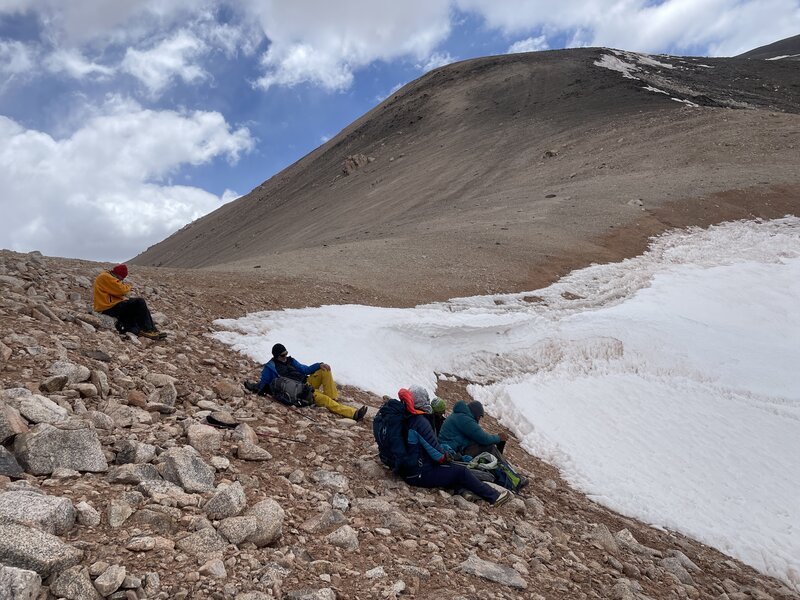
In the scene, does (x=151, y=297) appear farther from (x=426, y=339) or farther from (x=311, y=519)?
(x=311, y=519)

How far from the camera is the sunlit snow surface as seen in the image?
8.67m

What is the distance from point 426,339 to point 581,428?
416 cm

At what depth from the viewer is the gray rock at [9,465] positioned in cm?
406

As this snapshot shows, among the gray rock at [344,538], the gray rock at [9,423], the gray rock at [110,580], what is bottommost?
the gray rock at [344,538]

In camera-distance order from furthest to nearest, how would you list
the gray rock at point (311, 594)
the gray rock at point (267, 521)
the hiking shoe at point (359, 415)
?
the hiking shoe at point (359, 415), the gray rock at point (267, 521), the gray rock at point (311, 594)

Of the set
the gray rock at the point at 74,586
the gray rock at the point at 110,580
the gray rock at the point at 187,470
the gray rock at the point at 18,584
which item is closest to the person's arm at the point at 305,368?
the gray rock at the point at 187,470

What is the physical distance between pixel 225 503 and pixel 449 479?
2.67 m

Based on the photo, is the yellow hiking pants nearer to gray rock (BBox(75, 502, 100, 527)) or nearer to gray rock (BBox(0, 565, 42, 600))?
gray rock (BBox(75, 502, 100, 527))

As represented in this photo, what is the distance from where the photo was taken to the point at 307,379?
8.65 metres

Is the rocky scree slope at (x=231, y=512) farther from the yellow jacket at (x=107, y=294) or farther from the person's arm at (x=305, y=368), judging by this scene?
the person's arm at (x=305, y=368)

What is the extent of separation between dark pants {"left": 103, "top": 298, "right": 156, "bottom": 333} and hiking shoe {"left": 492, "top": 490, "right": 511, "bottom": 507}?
19.6ft

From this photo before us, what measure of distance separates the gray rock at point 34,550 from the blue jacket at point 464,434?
4.94m

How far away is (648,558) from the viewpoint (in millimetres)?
6285

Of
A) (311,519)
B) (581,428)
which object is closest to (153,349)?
(311,519)
